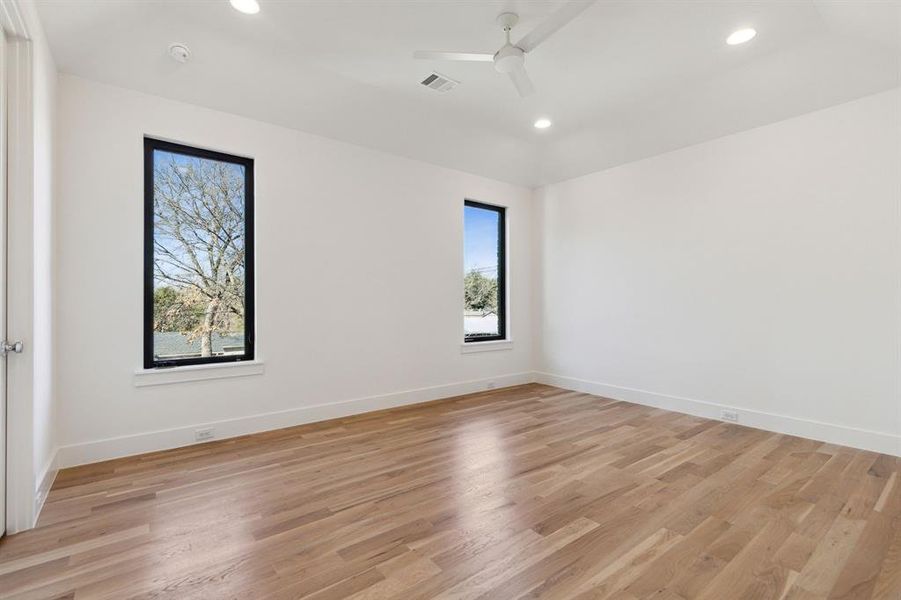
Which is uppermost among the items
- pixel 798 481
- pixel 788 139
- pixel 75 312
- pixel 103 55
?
pixel 103 55

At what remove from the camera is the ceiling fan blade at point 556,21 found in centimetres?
230

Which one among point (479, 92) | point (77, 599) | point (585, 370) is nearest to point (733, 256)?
point (585, 370)

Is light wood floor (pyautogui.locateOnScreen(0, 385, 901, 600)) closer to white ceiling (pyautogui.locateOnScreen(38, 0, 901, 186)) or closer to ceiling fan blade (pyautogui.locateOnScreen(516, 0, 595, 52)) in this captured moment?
ceiling fan blade (pyautogui.locateOnScreen(516, 0, 595, 52))

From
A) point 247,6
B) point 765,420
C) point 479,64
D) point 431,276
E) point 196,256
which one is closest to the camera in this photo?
point 247,6

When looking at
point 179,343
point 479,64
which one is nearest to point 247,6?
point 479,64

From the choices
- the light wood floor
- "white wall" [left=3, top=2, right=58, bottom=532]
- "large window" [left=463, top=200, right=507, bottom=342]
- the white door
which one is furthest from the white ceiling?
the light wood floor

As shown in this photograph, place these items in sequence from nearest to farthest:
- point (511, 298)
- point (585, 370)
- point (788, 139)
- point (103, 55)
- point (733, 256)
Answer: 1. point (103, 55)
2. point (788, 139)
3. point (733, 256)
4. point (585, 370)
5. point (511, 298)

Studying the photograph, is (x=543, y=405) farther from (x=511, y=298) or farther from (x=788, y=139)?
(x=788, y=139)

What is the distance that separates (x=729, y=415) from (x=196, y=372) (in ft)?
16.2

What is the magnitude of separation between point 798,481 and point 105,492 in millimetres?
4464

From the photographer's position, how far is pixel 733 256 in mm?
4137

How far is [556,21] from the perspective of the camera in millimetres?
2467

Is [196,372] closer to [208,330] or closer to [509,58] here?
[208,330]

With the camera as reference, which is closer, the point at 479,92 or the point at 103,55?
the point at 103,55
